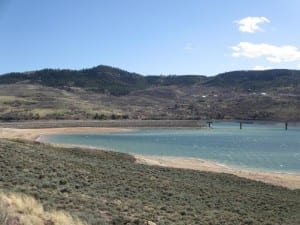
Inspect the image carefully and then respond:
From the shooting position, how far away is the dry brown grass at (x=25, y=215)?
11.5 meters

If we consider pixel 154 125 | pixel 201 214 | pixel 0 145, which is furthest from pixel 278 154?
pixel 154 125

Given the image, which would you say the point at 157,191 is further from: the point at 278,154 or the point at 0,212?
the point at 278,154

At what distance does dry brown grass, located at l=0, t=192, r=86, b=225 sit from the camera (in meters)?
11.5

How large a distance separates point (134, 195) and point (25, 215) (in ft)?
33.8

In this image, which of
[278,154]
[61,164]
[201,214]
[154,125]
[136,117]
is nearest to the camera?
[201,214]

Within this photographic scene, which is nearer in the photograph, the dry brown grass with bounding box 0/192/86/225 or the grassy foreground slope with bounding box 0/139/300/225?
the dry brown grass with bounding box 0/192/86/225

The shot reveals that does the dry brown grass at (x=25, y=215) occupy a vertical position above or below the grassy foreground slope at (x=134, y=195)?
above

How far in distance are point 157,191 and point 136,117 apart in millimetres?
149490

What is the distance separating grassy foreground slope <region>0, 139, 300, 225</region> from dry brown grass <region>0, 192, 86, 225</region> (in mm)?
1653

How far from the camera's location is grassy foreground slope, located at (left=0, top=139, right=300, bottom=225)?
17.6 metres

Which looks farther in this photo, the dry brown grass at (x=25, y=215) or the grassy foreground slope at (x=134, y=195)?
the grassy foreground slope at (x=134, y=195)

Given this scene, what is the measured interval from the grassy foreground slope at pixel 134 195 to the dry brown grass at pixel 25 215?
1653 mm

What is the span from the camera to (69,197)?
18422mm

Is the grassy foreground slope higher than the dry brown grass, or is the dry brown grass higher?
the dry brown grass
